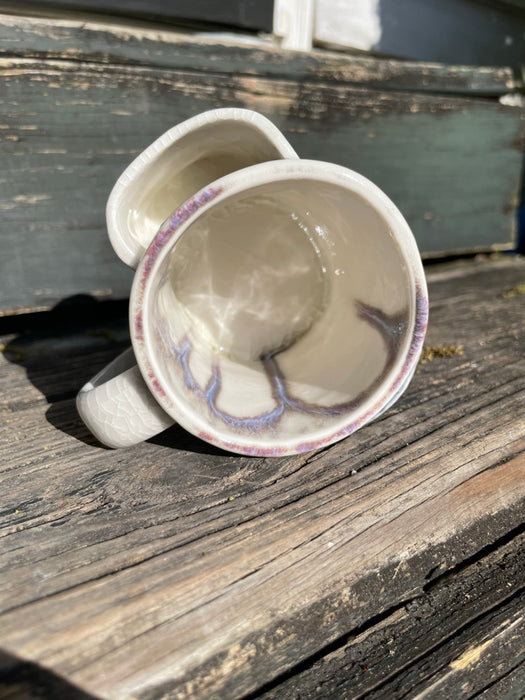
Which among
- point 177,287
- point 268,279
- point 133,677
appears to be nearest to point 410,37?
point 268,279

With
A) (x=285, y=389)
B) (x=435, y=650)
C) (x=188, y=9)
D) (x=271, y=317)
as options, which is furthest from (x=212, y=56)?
(x=435, y=650)

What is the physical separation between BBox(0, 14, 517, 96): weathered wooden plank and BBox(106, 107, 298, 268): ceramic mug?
0.59m

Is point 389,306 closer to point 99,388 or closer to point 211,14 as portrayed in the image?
point 99,388

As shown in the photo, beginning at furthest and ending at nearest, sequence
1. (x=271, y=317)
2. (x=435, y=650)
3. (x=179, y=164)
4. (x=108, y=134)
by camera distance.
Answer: (x=108, y=134) < (x=271, y=317) < (x=179, y=164) < (x=435, y=650)

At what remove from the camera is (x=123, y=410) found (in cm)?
93

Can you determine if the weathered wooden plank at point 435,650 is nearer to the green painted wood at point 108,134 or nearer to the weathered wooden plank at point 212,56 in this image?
the green painted wood at point 108,134

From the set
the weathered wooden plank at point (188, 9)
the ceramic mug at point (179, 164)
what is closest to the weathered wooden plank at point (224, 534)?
the ceramic mug at point (179, 164)

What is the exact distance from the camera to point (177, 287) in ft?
3.72

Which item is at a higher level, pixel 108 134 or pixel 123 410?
pixel 108 134

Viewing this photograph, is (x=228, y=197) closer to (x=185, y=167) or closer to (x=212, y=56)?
(x=185, y=167)

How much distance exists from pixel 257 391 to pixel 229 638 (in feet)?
1.49

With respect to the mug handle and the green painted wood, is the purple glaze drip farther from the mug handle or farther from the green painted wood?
the green painted wood

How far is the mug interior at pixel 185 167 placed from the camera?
992mm

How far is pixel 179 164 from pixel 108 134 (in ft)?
1.91
